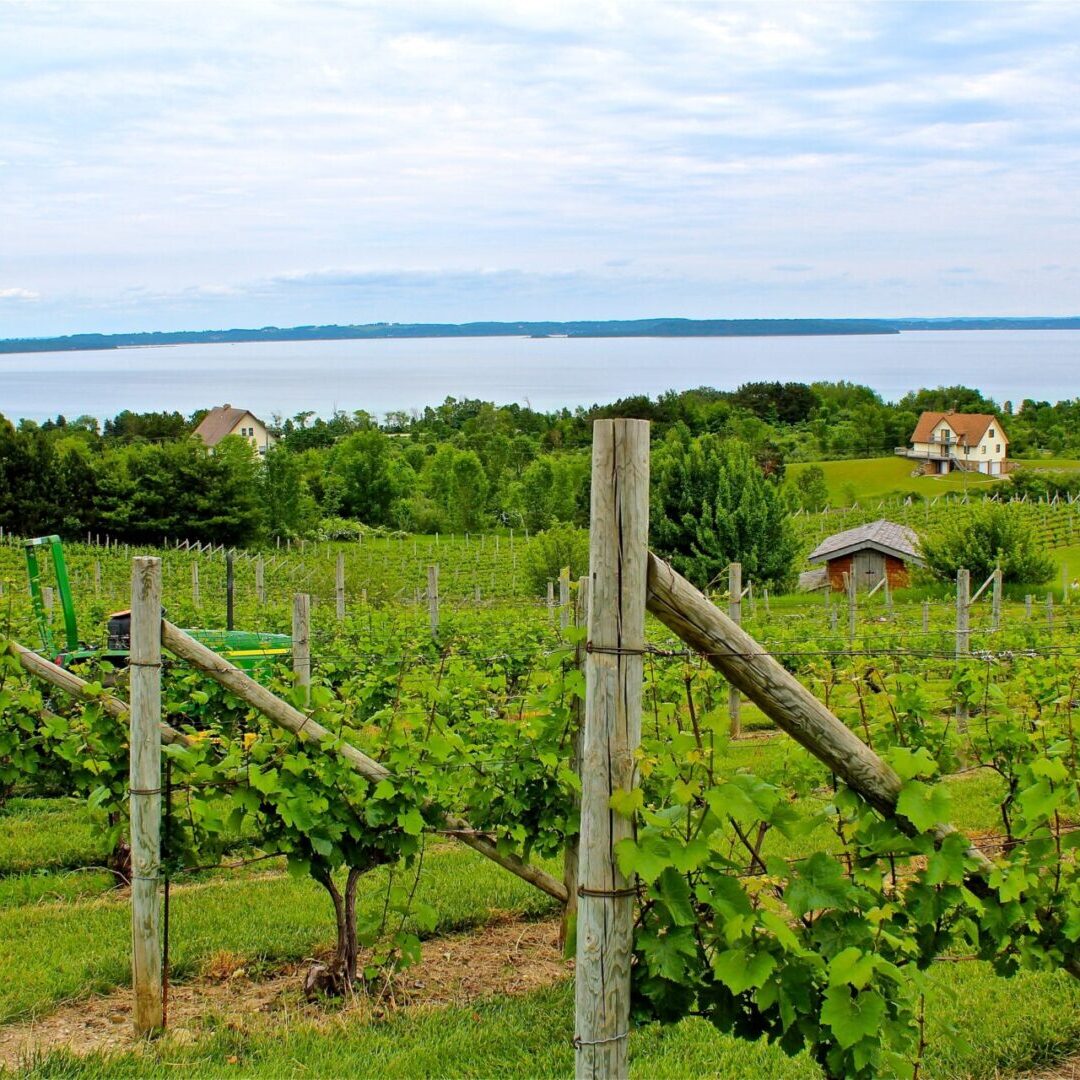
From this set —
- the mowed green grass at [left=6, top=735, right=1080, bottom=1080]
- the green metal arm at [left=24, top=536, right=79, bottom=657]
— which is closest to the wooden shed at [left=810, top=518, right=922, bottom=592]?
the green metal arm at [left=24, top=536, right=79, bottom=657]

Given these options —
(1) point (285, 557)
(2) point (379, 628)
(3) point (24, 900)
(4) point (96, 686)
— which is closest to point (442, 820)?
(4) point (96, 686)

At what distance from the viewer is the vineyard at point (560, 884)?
3.32 metres

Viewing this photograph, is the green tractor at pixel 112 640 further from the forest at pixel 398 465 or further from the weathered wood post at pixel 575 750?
the forest at pixel 398 465

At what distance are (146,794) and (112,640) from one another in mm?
6289

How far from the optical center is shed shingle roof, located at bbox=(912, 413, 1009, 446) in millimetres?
86312

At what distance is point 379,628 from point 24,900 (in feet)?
28.2

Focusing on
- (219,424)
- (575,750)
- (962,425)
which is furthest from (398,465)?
(575,750)

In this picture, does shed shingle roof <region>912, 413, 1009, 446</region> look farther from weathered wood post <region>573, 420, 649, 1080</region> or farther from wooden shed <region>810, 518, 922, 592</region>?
weathered wood post <region>573, 420, 649, 1080</region>

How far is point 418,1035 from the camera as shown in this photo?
4.88 meters

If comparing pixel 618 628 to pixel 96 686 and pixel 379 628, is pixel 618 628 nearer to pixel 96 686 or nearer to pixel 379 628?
pixel 96 686

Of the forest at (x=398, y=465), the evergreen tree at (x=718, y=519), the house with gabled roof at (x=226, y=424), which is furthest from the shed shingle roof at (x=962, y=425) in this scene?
the house with gabled roof at (x=226, y=424)

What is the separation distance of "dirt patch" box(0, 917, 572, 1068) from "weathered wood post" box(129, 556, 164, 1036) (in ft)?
0.73

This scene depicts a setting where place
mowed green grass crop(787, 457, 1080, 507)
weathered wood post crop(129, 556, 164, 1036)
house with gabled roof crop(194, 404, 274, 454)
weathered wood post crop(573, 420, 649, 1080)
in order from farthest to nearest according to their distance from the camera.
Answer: house with gabled roof crop(194, 404, 274, 454), mowed green grass crop(787, 457, 1080, 507), weathered wood post crop(129, 556, 164, 1036), weathered wood post crop(573, 420, 649, 1080)

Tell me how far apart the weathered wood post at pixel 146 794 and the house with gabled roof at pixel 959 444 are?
8516 centimetres
